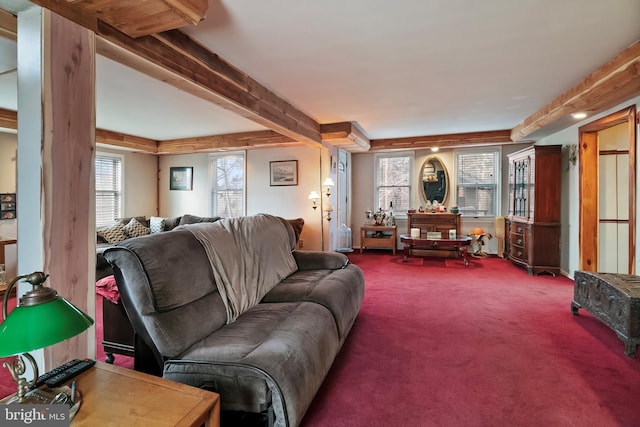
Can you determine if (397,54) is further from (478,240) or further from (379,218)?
(478,240)

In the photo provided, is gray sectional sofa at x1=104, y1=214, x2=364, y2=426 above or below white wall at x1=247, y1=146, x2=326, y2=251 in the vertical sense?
below

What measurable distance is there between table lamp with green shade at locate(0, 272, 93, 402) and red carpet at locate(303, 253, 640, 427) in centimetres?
128

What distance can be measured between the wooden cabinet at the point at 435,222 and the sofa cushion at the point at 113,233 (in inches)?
206

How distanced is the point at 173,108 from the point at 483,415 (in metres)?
4.43

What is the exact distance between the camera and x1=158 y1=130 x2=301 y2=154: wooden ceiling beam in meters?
5.65

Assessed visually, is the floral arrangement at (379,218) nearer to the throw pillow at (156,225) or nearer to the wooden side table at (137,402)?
the throw pillow at (156,225)

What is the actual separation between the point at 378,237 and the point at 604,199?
366 centimetres

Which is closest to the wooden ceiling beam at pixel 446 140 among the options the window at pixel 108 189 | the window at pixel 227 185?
the window at pixel 227 185

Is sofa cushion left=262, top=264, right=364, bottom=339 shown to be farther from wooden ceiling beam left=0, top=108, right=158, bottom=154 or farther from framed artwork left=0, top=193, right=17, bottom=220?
framed artwork left=0, top=193, right=17, bottom=220

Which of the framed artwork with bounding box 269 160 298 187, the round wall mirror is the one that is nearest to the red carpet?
the framed artwork with bounding box 269 160 298 187

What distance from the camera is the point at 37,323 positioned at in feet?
2.91

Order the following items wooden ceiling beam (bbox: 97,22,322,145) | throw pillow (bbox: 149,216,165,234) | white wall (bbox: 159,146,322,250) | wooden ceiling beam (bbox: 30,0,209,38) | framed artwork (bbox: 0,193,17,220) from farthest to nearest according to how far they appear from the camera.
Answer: white wall (bbox: 159,146,322,250), throw pillow (bbox: 149,216,165,234), framed artwork (bbox: 0,193,17,220), wooden ceiling beam (bbox: 97,22,322,145), wooden ceiling beam (bbox: 30,0,209,38)

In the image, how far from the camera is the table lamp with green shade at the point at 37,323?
2.80 feet

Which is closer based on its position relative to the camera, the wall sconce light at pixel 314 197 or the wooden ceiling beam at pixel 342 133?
the wooden ceiling beam at pixel 342 133
